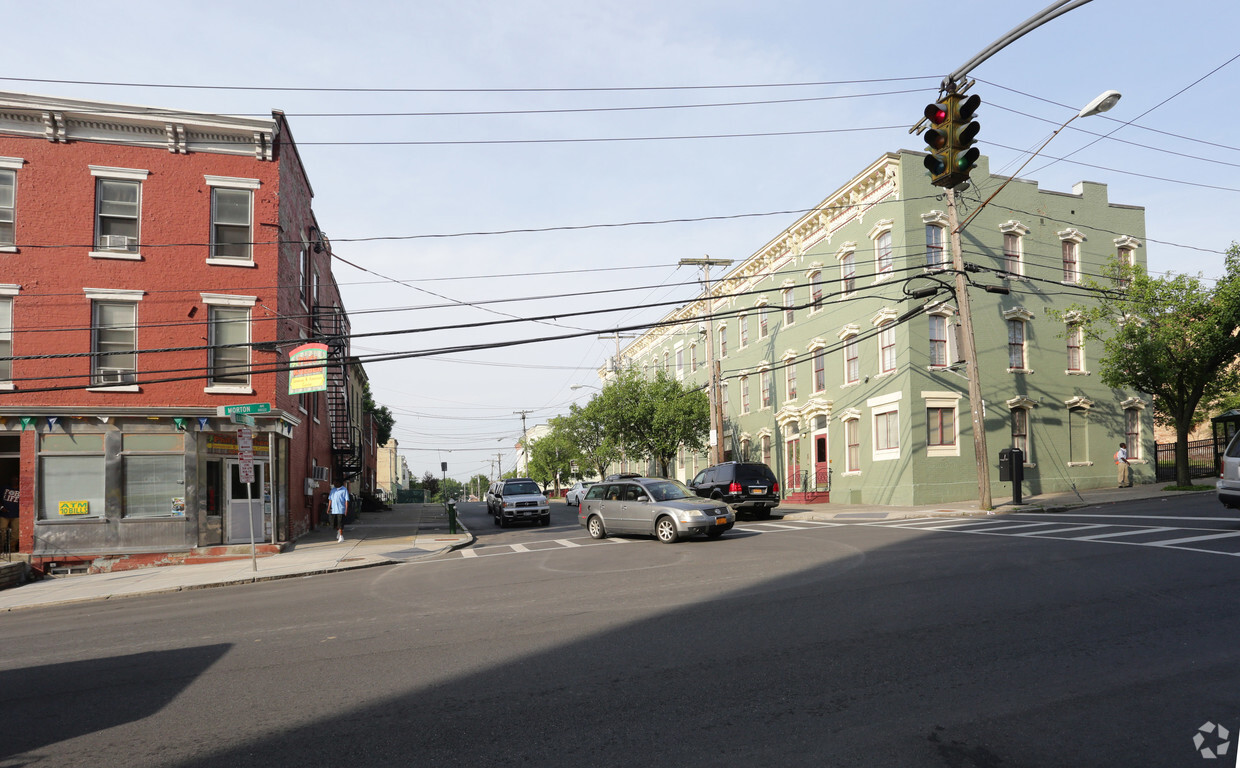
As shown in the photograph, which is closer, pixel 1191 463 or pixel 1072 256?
pixel 1072 256

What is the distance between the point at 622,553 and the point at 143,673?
9.48 metres

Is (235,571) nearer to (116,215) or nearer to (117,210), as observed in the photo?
(116,215)

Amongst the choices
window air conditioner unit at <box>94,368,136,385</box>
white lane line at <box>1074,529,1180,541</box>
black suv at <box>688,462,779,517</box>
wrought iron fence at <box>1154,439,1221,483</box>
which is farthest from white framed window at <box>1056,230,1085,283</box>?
window air conditioner unit at <box>94,368,136,385</box>

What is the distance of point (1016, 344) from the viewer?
29328mm

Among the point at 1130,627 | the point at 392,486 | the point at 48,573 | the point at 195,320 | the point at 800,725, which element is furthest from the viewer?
the point at 392,486

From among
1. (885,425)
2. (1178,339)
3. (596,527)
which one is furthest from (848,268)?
(596,527)

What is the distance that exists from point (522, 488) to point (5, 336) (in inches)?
686

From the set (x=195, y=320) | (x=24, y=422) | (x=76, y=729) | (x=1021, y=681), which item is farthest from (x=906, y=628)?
(x=24, y=422)

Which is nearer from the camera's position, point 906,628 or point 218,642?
point 906,628

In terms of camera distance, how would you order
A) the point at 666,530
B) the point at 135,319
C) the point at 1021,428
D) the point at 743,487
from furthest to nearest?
the point at 1021,428 → the point at 743,487 → the point at 135,319 → the point at 666,530

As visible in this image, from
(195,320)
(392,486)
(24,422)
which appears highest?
(195,320)

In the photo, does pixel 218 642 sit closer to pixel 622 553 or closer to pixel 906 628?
pixel 906 628

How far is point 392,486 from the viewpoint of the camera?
128750mm

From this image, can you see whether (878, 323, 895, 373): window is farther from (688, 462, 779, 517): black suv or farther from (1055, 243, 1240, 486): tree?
(688, 462, 779, 517): black suv
